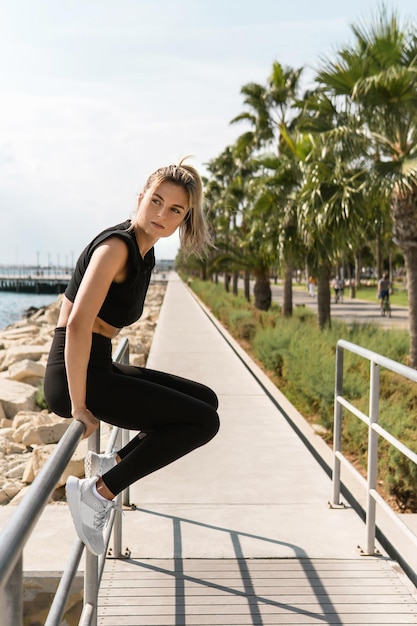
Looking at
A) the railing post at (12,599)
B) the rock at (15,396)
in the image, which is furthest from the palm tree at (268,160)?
the railing post at (12,599)

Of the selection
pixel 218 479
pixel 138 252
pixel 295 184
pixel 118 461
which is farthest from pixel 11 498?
pixel 295 184

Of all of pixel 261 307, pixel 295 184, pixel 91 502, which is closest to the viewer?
pixel 91 502

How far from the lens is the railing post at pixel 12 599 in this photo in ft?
4.39

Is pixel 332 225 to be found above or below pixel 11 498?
above

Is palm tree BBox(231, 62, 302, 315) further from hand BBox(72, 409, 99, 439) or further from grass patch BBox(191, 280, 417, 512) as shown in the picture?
hand BBox(72, 409, 99, 439)

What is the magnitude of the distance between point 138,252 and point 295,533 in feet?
8.45

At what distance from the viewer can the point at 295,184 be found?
58.3 ft

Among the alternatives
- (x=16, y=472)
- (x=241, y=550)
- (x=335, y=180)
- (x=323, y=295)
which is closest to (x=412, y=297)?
(x=335, y=180)

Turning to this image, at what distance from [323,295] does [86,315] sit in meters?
14.4

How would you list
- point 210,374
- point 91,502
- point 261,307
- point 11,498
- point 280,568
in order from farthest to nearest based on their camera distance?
point 261,307 → point 210,374 → point 11,498 → point 280,568 → point 91,502

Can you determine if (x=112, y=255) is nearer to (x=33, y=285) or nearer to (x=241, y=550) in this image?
(x=241, y=550)

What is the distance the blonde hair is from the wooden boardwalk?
174 centimetres

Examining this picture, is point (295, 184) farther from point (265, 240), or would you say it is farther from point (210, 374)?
point (210, 374)

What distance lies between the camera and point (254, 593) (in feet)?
12.1
